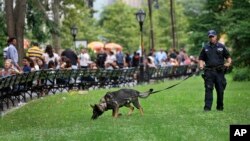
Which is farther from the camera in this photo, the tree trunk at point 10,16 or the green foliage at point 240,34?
the green foliage at point 240,34

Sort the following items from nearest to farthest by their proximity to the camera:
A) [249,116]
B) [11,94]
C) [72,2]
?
[249,116] < [11,94] < [72,2]

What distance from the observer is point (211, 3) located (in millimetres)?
48125

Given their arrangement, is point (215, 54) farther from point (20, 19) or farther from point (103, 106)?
point (20, 19)

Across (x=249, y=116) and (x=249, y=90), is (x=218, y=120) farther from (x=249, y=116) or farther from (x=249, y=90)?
(x=249, y=90)

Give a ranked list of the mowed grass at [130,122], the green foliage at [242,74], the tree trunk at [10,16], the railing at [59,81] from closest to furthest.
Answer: the mowed grass at [130,122]
the railing at [59,81]
the tree trunk at [10,16]
the green foliage at [242,74]

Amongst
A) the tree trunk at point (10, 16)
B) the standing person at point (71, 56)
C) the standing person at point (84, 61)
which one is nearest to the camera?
the tree trunk at point (10, 16)

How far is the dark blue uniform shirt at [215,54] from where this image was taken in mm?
16656

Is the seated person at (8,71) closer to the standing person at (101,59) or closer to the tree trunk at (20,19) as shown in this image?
the tree trunk at (20,19)

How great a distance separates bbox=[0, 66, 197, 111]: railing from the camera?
22.1 m

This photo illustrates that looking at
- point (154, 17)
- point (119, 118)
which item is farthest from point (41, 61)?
point (154, 17)

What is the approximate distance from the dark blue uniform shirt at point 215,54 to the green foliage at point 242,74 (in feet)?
55.3

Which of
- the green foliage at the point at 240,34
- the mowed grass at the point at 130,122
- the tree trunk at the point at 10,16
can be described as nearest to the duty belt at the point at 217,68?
the mowed grass at the point at 130,122

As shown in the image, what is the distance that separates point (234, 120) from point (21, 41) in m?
16.4

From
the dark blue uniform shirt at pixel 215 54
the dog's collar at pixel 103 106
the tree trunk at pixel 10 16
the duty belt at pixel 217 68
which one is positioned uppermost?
the tree trunk at pixel 10 16
